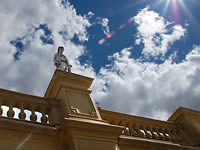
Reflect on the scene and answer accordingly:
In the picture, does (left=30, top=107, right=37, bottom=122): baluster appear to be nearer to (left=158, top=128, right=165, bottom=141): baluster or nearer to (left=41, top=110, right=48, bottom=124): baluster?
(left=41, top=110, right=48, bottom=124): baluster

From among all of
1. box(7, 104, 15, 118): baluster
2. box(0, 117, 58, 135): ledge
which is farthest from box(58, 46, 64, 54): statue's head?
box(0, 117, 58, 135): ledge

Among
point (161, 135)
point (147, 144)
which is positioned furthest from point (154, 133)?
point (147, 144)

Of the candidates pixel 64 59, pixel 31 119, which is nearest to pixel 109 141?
pixel 31 119

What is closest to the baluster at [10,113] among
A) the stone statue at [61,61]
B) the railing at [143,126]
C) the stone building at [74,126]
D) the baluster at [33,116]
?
the stone building at [74,126]

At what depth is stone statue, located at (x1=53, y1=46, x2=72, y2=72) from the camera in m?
8.16

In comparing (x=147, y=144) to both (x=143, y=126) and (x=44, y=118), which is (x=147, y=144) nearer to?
(x=143, y=126)

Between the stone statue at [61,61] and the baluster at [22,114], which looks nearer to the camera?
the baluster at [22,114]

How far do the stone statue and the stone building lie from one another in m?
0.80

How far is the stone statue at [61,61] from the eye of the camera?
8.16 metres

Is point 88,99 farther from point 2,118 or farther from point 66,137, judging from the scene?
point 2,118

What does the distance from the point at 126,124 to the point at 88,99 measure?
1.63 metres

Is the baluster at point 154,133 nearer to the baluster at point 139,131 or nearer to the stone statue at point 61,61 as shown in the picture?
the baluster at point 139,131

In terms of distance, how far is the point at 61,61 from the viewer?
8.23 meters

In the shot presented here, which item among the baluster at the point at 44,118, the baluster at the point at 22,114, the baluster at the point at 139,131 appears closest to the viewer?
the baluster at the point at 22,114
